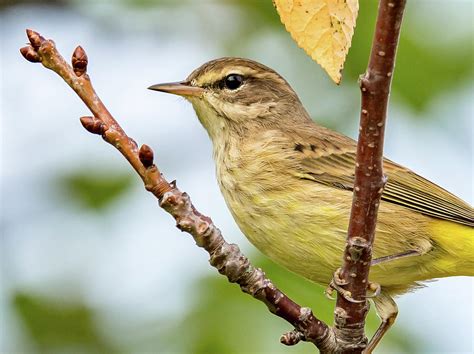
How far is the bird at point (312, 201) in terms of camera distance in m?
4.39

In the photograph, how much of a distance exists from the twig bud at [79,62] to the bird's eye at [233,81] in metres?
2.84

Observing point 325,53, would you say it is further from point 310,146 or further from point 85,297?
point 85,297

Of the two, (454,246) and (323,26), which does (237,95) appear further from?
(323,26)

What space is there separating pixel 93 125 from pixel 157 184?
0.29 m

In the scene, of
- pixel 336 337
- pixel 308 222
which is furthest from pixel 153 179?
pixel 308 222

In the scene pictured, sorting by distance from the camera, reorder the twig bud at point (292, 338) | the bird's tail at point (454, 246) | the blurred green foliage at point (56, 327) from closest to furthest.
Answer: the twig bud at point (292, 338) < the bird's tail at point (454, 246) < the blurred green foliage at point (56, 327)

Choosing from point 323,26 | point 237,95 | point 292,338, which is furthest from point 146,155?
point 237,95

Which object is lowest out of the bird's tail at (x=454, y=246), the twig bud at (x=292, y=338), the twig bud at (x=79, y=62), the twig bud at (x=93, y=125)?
the twig bud at (x=93, y=125)

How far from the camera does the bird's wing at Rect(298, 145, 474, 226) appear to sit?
4.75 meters

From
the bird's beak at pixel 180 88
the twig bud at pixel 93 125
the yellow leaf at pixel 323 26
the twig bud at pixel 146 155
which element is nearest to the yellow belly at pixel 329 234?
the bird's beak at pixel 180 88

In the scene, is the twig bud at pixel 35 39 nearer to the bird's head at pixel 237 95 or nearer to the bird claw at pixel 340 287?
the bird claw at pixel 340 287

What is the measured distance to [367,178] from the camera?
281 centimetres

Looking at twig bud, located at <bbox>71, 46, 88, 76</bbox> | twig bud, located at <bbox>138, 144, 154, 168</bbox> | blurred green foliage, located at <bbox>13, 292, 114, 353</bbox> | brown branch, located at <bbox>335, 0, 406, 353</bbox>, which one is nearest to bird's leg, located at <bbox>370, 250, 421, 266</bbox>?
brown branch, located at <bbox>335, 0, 406, 353</bbox>

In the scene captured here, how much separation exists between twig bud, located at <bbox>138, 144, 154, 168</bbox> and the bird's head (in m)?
2.22
